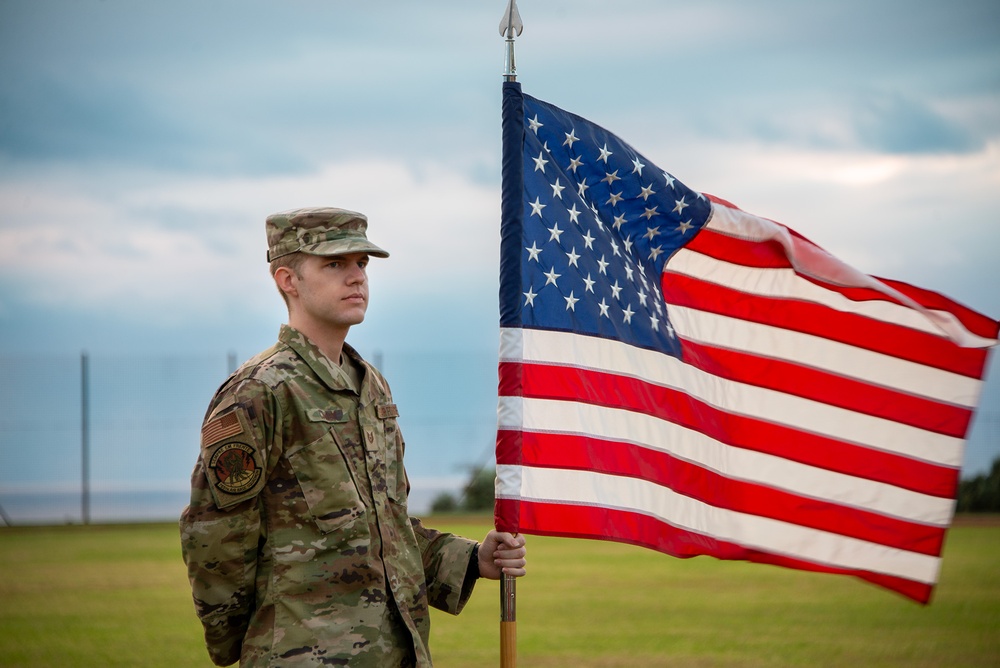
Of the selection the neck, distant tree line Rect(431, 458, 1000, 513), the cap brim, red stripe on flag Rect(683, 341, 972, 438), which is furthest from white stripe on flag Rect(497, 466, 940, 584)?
distant tree line Rect(431, 458, 1000, 513)

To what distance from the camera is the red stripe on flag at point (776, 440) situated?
Result: 14.4 ft

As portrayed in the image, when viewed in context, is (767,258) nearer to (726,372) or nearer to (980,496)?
(726,372)

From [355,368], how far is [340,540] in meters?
0.55

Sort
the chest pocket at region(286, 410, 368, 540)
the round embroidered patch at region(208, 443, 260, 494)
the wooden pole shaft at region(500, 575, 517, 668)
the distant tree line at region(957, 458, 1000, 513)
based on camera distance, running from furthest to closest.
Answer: the distant tree line at region(957, 458, 1000, 513), the wooden pole shaft at region(500, 575, 517, 668), the chest pocket at region(286, 410, 368, 540), the round embroidered patch at region(208, 443, 260, 494)

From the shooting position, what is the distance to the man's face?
3.56 meters

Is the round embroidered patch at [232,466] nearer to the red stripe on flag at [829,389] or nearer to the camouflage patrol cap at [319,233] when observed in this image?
the camouflage patrol cap at [319,233]

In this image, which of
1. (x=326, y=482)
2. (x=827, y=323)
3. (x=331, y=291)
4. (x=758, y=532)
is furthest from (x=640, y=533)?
(x=331, y=291)

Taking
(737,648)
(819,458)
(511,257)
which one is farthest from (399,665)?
(737,648)

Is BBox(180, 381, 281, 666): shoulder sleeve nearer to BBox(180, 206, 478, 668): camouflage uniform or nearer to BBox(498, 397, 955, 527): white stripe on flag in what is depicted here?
BBox(180, 206, 478, 668): camouflage uniform

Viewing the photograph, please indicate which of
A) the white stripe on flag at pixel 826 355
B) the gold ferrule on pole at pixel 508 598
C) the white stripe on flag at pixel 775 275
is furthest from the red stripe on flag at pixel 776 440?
the gold ferrule on pole at pixel 508 598

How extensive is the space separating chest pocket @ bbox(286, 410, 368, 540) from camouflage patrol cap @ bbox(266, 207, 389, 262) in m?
0.46

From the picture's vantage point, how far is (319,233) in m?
3.58

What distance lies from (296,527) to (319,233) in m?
0.82

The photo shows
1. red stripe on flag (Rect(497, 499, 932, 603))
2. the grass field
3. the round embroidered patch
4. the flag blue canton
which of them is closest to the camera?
the round embroidered patch
